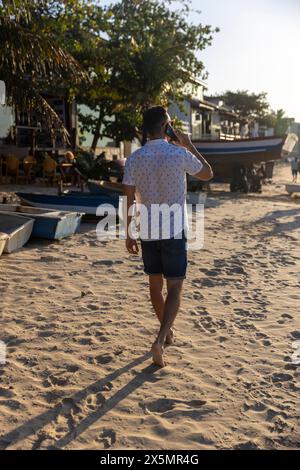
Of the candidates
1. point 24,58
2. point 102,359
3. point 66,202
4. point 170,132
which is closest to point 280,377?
point 102,359

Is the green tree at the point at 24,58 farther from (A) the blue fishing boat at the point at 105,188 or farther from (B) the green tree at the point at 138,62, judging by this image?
(B) the green tree at the point at 138,62

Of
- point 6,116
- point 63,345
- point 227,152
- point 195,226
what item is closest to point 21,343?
point 63,345

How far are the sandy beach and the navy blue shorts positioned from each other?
758 mm

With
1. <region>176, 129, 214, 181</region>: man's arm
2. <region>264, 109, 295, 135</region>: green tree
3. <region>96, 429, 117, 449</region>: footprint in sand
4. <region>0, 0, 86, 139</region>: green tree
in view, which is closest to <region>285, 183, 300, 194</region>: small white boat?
<region>0, 0, 86, 139</region>: green tree

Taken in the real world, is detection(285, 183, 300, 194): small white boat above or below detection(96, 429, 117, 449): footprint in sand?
above

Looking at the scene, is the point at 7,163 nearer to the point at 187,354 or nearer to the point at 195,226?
the point at 195,226

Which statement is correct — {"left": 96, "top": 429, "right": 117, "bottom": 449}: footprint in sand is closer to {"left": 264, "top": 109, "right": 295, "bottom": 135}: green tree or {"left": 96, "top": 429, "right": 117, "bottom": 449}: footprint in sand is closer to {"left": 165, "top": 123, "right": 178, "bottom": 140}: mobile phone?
{"left": 165, "top": 123, "right": 178, "bottom": 140}: mobile phone

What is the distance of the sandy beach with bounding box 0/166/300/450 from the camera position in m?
2.83

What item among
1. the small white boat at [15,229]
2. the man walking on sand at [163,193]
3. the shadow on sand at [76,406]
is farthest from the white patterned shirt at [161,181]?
the small white boat at [15,229]

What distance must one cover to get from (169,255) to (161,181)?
0.55m

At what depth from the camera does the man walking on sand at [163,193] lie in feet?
11.3

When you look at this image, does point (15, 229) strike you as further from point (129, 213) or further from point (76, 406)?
point (76, 406)

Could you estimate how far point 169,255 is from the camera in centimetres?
352

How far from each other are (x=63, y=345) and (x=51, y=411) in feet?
3.45
